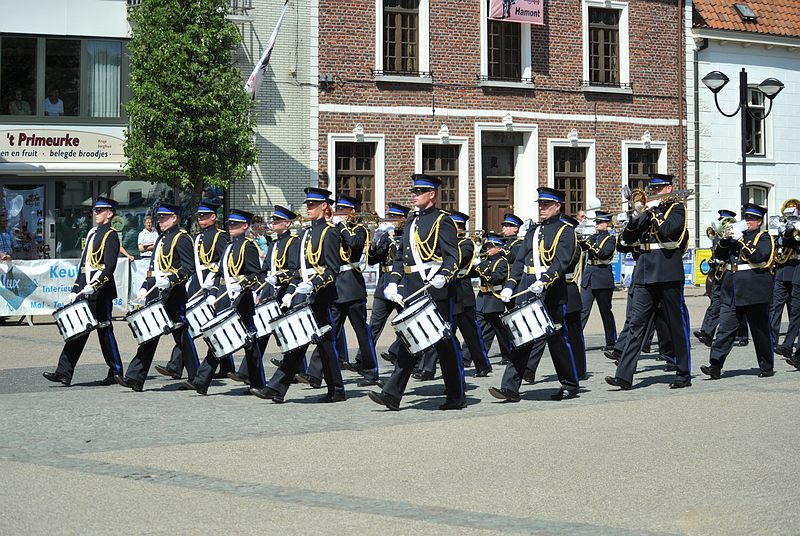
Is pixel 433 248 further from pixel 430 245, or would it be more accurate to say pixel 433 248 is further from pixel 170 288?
pixel 170 288

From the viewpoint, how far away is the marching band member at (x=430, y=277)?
453 inches

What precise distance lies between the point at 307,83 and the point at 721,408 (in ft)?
65.8

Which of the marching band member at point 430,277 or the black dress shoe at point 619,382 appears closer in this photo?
the marching band member at point 430,277

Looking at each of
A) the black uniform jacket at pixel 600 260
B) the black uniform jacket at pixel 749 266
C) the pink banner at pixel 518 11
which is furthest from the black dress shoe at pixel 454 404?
the pink banner at pixel 518 11

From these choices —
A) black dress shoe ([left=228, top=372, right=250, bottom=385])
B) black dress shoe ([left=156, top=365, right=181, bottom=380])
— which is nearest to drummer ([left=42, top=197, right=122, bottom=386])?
black dress shoe ([left=156, top=365, right=181, bottom=380])

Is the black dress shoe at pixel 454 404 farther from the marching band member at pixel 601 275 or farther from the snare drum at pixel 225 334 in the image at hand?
the marching band member at pixel 601 275

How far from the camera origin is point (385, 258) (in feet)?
48.8

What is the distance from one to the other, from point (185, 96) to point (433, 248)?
15.3 meters

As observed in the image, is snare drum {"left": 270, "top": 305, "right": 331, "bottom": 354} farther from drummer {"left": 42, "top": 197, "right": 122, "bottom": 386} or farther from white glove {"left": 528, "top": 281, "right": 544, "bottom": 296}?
drummer {"left": 42, "top": 197, "right": 122, "bottom": 386}

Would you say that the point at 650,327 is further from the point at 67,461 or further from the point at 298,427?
the point at 67,461

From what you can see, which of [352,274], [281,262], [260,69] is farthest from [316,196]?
[260,69]

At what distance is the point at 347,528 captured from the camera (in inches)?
264

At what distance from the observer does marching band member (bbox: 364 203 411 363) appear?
14711mm

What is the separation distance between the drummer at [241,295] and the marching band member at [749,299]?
187 inches
